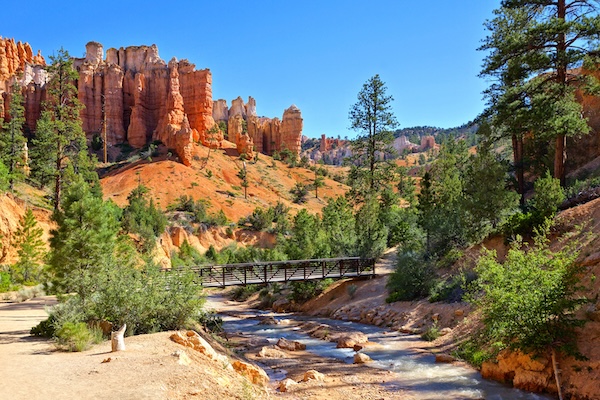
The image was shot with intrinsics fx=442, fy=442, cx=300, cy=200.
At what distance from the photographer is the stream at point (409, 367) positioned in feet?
35.3

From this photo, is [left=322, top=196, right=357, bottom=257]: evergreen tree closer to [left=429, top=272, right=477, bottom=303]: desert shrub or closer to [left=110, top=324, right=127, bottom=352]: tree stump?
[left=429, top=272, right=477, bottom=303]: desert shrub

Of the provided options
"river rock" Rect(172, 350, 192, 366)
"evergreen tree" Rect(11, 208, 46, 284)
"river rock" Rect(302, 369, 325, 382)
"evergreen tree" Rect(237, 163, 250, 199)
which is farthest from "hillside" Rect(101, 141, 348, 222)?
"river rock" Rect(172, 350, 192, 366)

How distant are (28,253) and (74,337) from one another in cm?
2313

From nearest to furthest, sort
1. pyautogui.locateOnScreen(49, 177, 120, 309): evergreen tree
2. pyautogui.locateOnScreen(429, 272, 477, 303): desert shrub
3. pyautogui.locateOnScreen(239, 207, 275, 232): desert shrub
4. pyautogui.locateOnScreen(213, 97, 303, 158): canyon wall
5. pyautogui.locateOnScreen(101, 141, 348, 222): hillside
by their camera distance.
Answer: pyautogui.locateOnScreen(49, 177, 120, 309): evergreen tree
pyautogui.locateOnScreen(429, 272, 477, 303): desert shrub
pyautogui.locateOnScreen(239, 207, 275, 232): desert shrub
pyautogui.locateOnScreen(101, 141, 348, 222): hillside
pyautogui.locateOnScreen(213, 97, 303, 158): canyon wall

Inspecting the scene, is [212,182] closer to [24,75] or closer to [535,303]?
[24,75]

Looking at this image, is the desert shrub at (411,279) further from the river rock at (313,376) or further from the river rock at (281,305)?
the river rock at (313,376)

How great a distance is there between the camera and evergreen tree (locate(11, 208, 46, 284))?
1172 inches

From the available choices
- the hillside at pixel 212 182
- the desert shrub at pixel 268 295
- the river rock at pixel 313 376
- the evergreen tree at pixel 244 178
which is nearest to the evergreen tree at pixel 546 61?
the river rock at pixel 313 376

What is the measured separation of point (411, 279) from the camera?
70.5 ft

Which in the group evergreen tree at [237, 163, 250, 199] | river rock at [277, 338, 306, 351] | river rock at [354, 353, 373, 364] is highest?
evergreen tree at [237, 163, 250, 199]

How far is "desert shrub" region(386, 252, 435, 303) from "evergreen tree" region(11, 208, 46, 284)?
23.7 metres

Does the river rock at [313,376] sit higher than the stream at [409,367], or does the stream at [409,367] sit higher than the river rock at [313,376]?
the river rock at [313,376]

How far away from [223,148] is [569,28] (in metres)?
79.5

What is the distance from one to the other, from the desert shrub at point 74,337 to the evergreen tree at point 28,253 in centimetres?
2149
